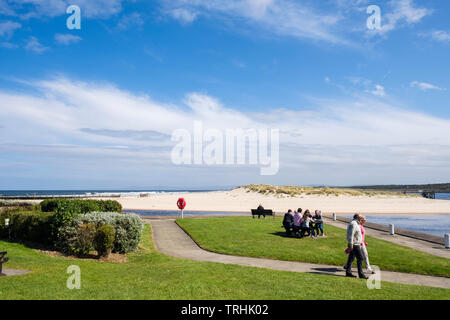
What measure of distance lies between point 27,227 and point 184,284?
11187mm

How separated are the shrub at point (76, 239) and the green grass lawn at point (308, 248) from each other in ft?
17.5

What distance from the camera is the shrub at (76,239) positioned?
13.8m

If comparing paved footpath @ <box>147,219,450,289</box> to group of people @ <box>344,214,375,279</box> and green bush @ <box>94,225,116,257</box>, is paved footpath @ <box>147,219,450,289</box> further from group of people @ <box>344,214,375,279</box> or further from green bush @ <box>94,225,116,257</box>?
green bush @ <box>94,225,116,257</box>

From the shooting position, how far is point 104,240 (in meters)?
13.4

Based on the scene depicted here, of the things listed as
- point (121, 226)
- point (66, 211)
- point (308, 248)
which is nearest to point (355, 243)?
point (308, 248)

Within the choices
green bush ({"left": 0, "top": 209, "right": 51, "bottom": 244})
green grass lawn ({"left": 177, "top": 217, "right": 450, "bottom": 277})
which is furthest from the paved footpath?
green bush ({"left": 0, "top": 209, "right": 51, "bottom": 244})

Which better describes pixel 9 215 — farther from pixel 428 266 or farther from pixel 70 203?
pixel 428 266

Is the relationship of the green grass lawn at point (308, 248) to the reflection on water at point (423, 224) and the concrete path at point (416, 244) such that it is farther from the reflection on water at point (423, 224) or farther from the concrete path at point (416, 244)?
the reflection on water at point (423, 224)

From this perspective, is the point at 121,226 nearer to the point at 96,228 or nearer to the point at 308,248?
the point at 96,228

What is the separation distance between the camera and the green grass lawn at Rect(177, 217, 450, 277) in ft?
41.9
